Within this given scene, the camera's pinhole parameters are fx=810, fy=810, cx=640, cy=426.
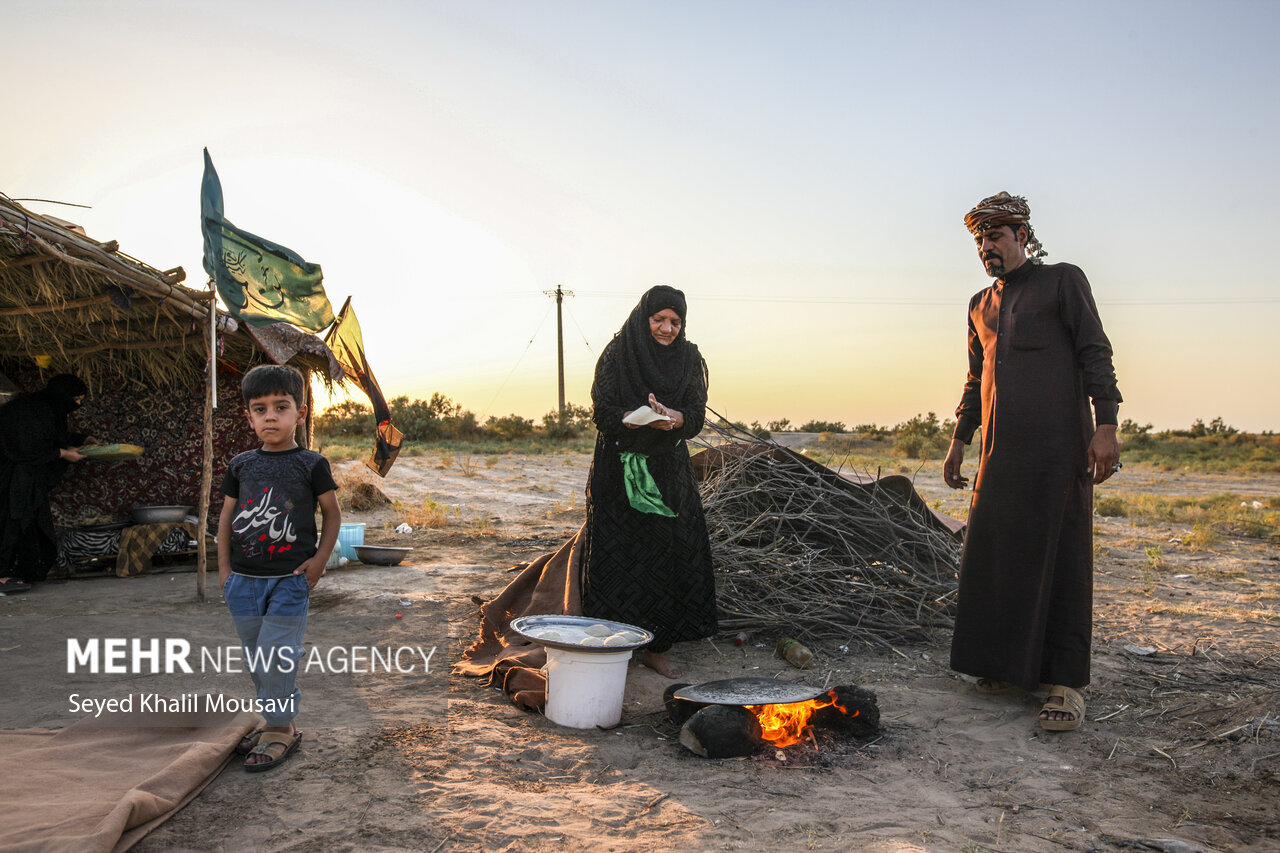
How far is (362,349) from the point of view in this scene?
741 centimetres

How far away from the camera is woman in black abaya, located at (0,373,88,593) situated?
625cm

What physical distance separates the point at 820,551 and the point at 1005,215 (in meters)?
2.37

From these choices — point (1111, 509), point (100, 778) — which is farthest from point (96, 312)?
point (1111, 509)

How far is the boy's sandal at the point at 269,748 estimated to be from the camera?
106 inches

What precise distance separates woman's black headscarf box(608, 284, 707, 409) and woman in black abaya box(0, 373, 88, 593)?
16.9 ft

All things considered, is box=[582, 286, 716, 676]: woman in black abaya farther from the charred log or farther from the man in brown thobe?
the man in brown thobe

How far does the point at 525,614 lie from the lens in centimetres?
459

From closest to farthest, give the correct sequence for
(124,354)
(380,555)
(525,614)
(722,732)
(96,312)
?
(722,732) < (525,614) < (96,312) < (124,354) < (380,555)

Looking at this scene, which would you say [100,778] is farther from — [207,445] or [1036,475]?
[207,445]

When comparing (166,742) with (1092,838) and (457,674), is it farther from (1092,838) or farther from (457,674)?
(1092,838)

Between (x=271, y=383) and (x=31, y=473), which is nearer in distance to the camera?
(x=271, y=383)

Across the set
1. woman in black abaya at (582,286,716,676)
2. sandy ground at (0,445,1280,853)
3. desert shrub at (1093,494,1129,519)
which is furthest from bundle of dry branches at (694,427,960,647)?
desert shrub at (1093,494,1129,519)

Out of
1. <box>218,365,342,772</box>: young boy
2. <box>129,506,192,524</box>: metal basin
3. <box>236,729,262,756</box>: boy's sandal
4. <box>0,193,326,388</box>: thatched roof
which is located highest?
<box>0,193,326,388</box>: thatched roof

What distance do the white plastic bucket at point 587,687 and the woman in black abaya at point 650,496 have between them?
2.17 feet
